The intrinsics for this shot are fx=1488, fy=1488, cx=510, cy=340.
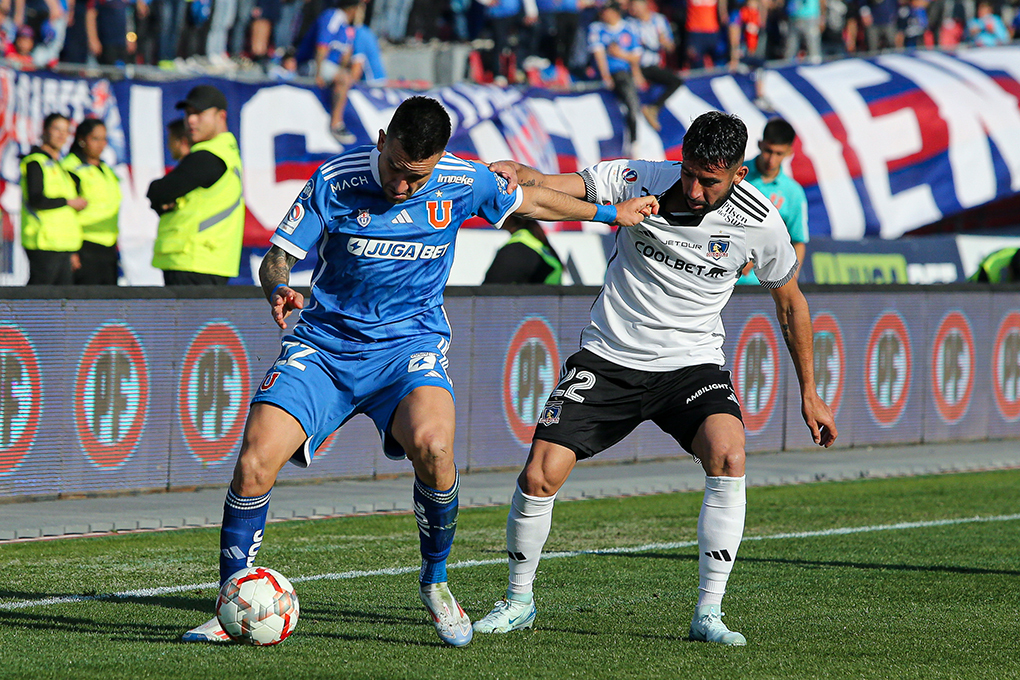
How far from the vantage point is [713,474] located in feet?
→ 20.2

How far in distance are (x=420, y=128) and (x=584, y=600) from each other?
103 inches

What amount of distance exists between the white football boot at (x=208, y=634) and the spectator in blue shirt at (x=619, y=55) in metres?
13.8

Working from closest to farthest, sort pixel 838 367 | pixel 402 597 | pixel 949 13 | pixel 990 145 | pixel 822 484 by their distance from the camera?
pixel 402 597 → pixel 822 484 → pixel 838 367 → pixel 990 145 → pixel 949 13

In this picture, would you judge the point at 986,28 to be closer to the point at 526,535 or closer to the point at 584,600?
the point at 584,600

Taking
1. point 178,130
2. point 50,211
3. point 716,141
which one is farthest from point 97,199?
point 716,141

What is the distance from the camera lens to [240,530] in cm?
564

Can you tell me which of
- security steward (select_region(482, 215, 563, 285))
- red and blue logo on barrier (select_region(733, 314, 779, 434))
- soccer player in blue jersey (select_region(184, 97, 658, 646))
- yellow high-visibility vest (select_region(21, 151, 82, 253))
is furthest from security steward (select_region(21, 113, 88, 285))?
soccer player in blue jersey (select_region(184, 97, 658, 646))

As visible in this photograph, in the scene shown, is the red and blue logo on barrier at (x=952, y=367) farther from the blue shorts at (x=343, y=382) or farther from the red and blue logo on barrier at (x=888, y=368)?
the blue shorts at (x=343, y=382)

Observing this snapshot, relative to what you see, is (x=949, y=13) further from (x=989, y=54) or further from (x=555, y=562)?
(x=555, y=562)

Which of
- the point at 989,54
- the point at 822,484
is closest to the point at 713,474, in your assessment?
the point at 822,484

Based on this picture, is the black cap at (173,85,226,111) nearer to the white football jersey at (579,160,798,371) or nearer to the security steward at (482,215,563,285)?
the security steward at (482,215,563,285)

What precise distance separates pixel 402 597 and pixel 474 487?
388 cm

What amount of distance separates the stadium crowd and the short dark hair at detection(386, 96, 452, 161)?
10.4 meters

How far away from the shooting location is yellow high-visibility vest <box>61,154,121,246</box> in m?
11.9
